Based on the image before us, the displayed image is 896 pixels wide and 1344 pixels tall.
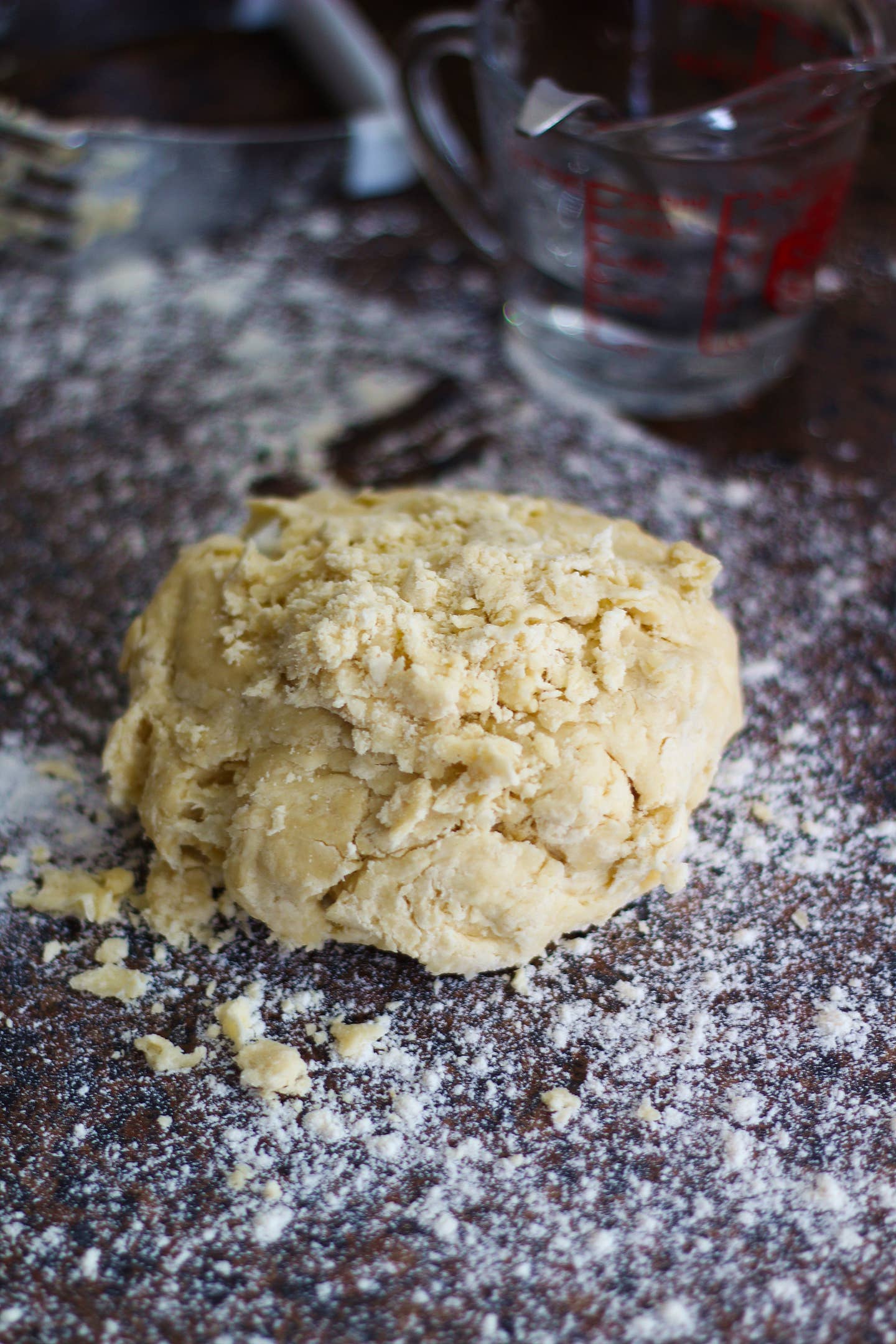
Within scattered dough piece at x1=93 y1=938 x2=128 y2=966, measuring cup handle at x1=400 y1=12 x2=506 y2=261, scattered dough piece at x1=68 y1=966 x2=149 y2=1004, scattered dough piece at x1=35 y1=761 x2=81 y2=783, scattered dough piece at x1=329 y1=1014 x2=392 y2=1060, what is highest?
measuring cup handle at x1=400 y1=12 x2=506 y2=261

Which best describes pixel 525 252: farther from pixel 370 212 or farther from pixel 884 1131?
pixel 884 1131

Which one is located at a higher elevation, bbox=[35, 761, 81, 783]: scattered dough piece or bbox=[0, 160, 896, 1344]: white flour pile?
bbox=[35, 761, 81, 783]: scattered dough piece

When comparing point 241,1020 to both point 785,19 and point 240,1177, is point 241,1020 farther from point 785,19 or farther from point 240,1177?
point 785,19

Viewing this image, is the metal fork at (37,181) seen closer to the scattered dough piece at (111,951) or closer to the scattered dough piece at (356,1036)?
the scattered dough piece at (111,951)

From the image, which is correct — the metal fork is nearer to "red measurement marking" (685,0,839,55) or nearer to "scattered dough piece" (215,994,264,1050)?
"red measurement marking" (685,0,839,55)

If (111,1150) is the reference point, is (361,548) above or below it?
above

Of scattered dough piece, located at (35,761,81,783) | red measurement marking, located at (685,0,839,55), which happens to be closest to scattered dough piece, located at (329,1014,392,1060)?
scattered dough piece, located at (35,761,81,783)

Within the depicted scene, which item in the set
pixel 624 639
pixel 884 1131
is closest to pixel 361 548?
pixel 624 639

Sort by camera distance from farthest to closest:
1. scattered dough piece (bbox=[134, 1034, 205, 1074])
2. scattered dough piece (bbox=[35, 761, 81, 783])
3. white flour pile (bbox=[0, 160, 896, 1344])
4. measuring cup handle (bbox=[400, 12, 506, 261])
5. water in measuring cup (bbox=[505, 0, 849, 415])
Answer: measuring cup handle (bbox=[400, 12, 506, 261]), water in measuring cup (bbox=[505, 0, 849, 415]), scattered dough piece (bbox=[35, 761, 81, 783]), scattered dough piece (bbox=[134, 1034, 205, 1074]), white flour pile (bbox=[0, 160, 896, 1344])
